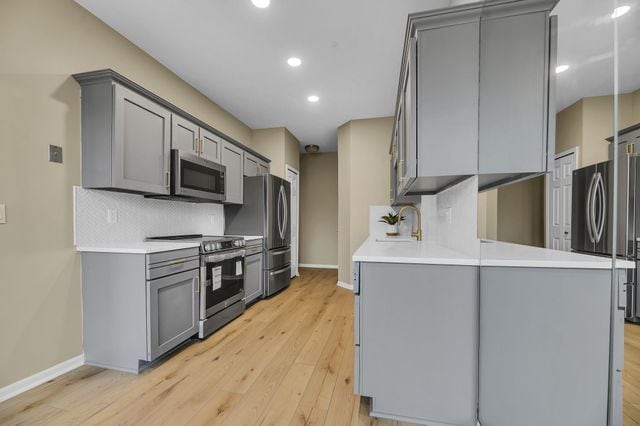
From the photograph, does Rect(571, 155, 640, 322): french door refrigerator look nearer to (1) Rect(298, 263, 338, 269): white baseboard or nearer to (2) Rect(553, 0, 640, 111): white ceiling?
(2) Rect(553, 0, 640, 111): white ceiling

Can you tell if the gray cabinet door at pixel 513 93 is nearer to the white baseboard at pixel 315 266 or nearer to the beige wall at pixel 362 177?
the beige wall at pixel 362 177

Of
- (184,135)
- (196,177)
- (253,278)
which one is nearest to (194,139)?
(184,135)

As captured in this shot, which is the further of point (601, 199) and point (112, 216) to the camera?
point (112, 216)

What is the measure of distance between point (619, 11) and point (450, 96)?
74 centimetres

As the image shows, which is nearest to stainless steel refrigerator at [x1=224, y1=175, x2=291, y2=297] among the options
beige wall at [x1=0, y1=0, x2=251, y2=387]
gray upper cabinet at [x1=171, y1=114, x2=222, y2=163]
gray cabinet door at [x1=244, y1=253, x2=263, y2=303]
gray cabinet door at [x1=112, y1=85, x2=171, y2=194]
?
gray cabinet door at [x1=244, y1=253, x2=263, y2=303]

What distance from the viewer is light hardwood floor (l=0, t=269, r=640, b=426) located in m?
1.40

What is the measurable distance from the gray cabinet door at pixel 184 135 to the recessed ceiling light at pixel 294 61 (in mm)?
1187

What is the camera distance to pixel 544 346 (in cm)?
116

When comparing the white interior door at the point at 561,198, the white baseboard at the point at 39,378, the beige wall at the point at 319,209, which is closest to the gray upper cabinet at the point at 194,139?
the white baseboard at the point at 39,378

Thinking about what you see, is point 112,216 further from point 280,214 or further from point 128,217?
point 280,214

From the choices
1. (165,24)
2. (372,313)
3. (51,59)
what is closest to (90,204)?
(51,59)

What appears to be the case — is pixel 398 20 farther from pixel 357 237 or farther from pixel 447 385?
pixel 357 237

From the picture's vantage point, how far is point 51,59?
5.97ft

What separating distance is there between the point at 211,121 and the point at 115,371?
2918mm
